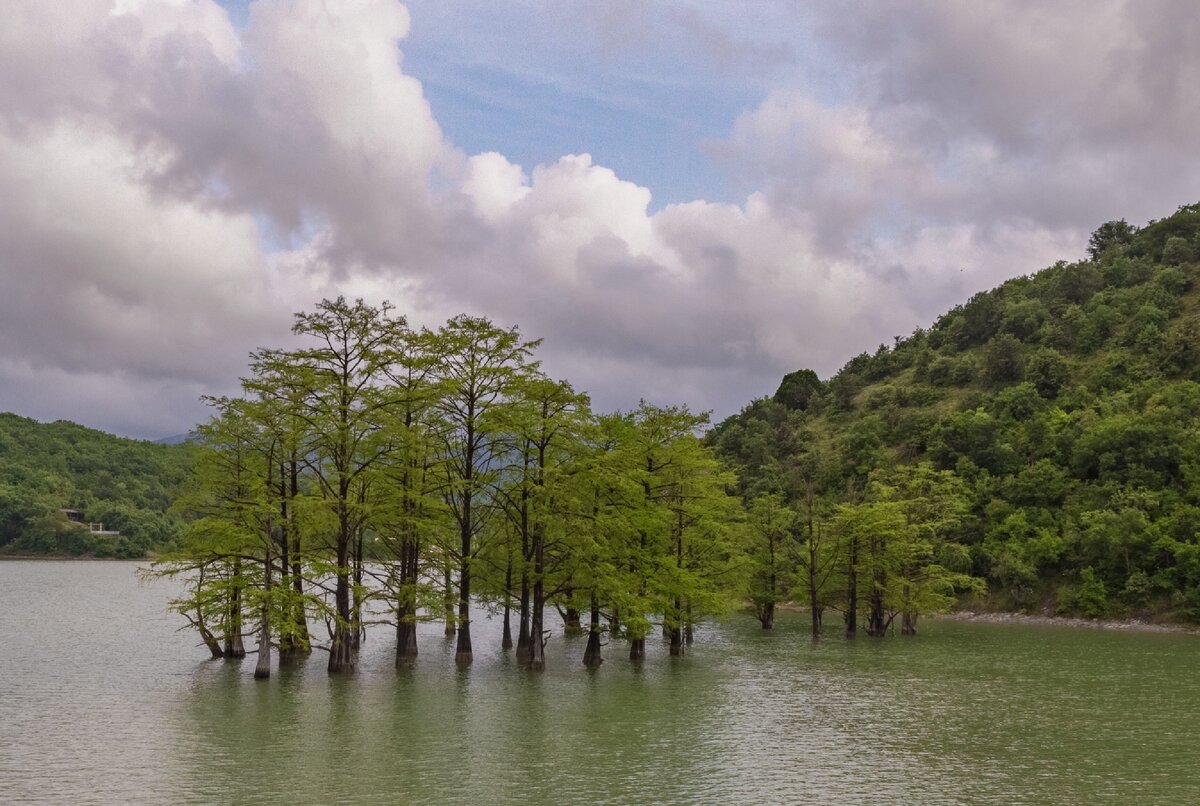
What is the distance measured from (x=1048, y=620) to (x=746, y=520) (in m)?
36.5

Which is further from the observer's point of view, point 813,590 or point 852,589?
point 852,589

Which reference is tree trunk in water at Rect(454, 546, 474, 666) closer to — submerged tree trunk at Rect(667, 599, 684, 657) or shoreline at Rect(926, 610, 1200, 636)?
submerged tree trunk at Rect(667, 599, 684, 657)

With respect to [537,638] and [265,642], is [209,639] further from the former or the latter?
[537,638]

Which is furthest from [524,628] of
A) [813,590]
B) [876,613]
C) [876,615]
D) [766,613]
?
[766,613]

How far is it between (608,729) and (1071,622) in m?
77.6

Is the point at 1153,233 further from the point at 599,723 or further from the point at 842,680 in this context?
the point at 599,723

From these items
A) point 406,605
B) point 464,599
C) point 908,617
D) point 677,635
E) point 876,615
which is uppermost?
point 464,599

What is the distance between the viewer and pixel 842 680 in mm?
57750

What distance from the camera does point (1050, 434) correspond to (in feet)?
401

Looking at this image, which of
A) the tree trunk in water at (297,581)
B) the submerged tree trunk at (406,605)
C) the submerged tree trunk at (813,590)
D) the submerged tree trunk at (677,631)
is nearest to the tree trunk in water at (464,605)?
the submerged tree trunk at (406,605)

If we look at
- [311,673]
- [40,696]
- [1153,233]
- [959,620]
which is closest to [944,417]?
[959,620]

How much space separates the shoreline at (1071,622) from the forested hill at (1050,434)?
1.36m

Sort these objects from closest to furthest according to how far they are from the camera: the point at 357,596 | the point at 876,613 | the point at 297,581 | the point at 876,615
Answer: the point at 297,581 < the point at 357,596 < the point at 876,613 < the point at 876,615

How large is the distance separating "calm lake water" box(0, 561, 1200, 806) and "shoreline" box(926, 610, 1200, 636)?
893 inches
